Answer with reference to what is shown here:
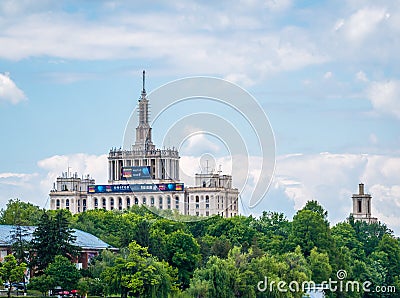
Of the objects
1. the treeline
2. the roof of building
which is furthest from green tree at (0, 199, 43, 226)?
the roof of building

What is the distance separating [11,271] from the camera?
301 ft

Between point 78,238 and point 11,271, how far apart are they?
60.7 ft

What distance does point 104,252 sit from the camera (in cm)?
10094

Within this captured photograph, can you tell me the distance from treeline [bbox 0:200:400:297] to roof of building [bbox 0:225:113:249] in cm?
155

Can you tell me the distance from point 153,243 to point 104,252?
16.1 ft

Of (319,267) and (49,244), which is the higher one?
(49,244)

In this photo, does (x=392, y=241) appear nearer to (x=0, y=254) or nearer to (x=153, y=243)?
(x=153, y=243)

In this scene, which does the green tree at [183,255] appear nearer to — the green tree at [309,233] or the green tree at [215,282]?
the green tree at [215,282]

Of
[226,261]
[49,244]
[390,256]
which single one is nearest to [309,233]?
[226,261]

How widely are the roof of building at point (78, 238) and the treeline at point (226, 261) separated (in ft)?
5.09

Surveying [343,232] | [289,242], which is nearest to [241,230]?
[343,232]

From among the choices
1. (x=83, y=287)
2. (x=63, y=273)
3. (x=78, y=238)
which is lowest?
(x=83, y=287)

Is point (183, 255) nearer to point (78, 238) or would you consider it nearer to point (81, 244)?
point (81, 244)

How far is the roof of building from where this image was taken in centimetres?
10218
